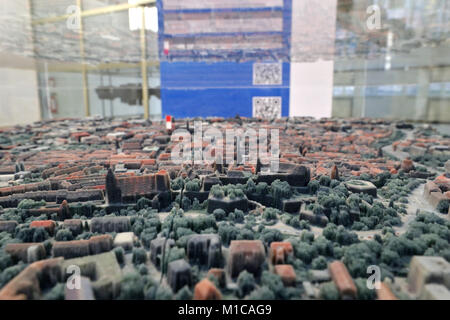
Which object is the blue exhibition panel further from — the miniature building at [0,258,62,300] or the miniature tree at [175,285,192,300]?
the miniature tree at [175,285,192,300]

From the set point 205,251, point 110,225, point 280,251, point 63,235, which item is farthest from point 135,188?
point 280,251

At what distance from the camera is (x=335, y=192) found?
1579cm

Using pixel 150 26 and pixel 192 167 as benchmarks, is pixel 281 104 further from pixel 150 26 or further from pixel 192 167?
pixel 192 167

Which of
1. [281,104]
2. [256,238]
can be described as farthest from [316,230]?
[281,104]

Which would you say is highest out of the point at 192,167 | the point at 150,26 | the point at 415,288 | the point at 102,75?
the point at 150,26

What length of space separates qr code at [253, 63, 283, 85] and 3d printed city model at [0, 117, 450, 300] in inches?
828

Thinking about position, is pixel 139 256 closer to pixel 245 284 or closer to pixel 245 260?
pixel 245 260

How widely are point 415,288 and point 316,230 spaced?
415 cm

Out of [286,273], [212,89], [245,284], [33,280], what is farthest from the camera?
[212,89]

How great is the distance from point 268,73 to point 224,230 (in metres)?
34.0

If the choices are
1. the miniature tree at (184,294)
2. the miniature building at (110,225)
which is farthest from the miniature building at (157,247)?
the miniature building at (110,225)

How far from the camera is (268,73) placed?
4253 cm

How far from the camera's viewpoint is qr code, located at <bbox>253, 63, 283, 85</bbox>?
139 ft

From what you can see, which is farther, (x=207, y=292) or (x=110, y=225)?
(x=110, y=225)
